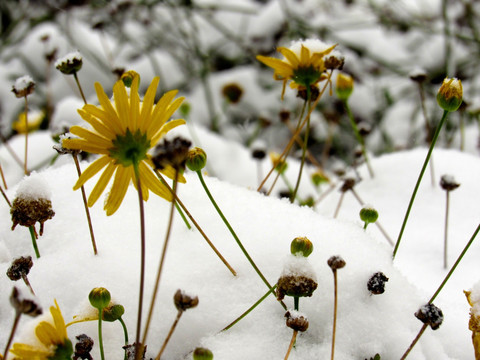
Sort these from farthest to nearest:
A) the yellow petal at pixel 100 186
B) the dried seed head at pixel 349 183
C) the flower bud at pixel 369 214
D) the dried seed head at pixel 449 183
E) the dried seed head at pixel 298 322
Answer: the dried seed head at pixel 349 183 < the dried seed head at pixel 449 183 < the flower bud at pixel 369 214 < the yellow petal at pixel 100 186 < the dried seed head at pixel 298 322

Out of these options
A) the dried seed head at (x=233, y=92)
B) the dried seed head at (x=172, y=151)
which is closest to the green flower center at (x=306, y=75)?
the dried seed head at (x=172, y=151)

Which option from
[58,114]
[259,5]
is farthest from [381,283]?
[259,5]

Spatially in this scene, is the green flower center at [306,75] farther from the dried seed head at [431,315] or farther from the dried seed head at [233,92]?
the dried seed head at [233,92]

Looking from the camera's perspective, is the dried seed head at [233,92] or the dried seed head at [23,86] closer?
the dried seed head at [23,86]

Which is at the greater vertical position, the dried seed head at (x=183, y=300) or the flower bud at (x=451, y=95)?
the flower bud at (x=451, y=95)

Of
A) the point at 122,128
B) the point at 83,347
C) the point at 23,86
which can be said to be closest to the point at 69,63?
the point at 23,86

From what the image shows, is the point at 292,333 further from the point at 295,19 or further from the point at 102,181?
the point at 295,19
